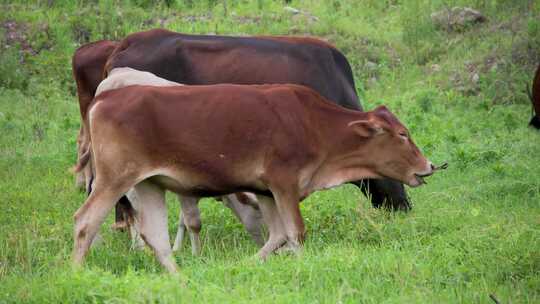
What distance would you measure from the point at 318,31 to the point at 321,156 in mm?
9533

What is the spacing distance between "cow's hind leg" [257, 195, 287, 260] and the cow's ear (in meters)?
0.90

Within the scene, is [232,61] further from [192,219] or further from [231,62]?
[192,219]

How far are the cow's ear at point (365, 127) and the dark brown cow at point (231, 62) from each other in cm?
160

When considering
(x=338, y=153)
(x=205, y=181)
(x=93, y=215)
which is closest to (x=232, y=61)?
(x=338, y=153)

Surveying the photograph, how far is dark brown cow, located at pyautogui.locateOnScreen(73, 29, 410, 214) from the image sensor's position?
1038 centimetres

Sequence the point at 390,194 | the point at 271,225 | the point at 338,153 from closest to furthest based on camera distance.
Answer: the point at 271,225, the point at 338,153, the point at 390,194

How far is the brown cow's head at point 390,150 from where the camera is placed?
888cm

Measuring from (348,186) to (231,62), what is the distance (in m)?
2.06

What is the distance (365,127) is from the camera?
8.85 meters

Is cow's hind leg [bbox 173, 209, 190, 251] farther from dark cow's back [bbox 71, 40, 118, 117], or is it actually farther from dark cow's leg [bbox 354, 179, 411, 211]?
dark cow's back [bbox 71, 40, 118, 117]

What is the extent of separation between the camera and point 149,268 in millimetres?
8180

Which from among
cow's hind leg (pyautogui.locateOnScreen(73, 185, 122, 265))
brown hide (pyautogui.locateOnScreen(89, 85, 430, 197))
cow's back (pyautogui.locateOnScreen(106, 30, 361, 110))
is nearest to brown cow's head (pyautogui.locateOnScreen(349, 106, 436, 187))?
brown hide (pyautogui.locateOnScreen(89, 85, 430, 197))

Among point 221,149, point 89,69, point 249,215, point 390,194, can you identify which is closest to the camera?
point 221,149

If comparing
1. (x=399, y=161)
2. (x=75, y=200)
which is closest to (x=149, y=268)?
(x=399, y=161)
